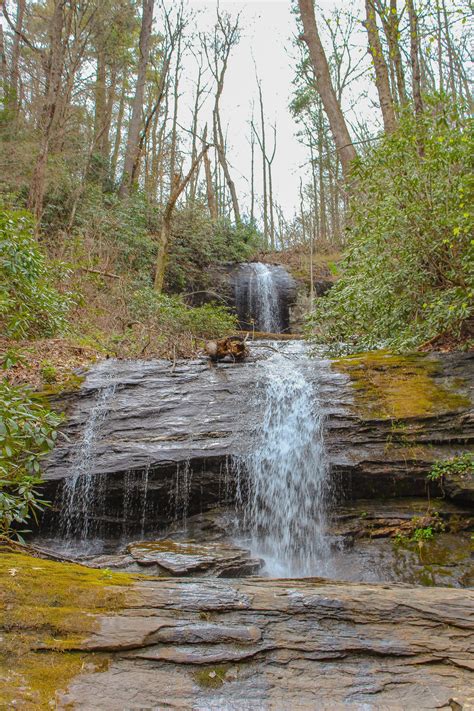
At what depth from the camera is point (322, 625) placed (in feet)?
9.18

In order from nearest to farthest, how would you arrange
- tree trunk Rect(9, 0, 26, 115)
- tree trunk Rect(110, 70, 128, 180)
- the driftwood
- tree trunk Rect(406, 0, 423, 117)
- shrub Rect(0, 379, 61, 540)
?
shrub Rect(0, 379, 61, 540)
tree trunk Rect(406, 0, 423, 117)
the driftwood
tree trunk Rect(9, 0, 26, 115)
tree trunk Rect(110, 70, 128, 180)

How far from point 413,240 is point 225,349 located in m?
3.31

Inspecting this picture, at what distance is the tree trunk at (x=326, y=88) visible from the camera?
444 inches

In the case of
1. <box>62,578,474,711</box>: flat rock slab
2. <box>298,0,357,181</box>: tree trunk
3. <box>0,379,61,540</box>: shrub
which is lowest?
<box>62,578,474,711</box>: flat rock slab

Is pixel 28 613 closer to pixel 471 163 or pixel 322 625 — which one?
pixel 322 625

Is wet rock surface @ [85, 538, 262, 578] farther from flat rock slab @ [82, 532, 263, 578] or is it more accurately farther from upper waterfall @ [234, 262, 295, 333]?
upper waterfall @ [234, 262, 295, 333]

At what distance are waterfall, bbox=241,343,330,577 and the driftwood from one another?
1.34 metres

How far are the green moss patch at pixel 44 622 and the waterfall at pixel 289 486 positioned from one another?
2.92m

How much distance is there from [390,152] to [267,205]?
20.2 m


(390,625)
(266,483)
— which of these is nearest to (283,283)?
(266,483)

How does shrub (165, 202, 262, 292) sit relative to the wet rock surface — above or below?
above

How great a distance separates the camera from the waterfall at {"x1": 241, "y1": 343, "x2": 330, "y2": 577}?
5656 mm

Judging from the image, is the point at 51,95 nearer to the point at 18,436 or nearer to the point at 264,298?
the point at 264,298

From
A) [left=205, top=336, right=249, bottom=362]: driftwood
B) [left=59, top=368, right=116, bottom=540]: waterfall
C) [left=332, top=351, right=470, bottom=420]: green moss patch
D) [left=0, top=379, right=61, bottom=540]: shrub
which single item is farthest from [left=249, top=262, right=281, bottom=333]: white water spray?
[left=0, top=379, right=61, bottom=540]: shrub
